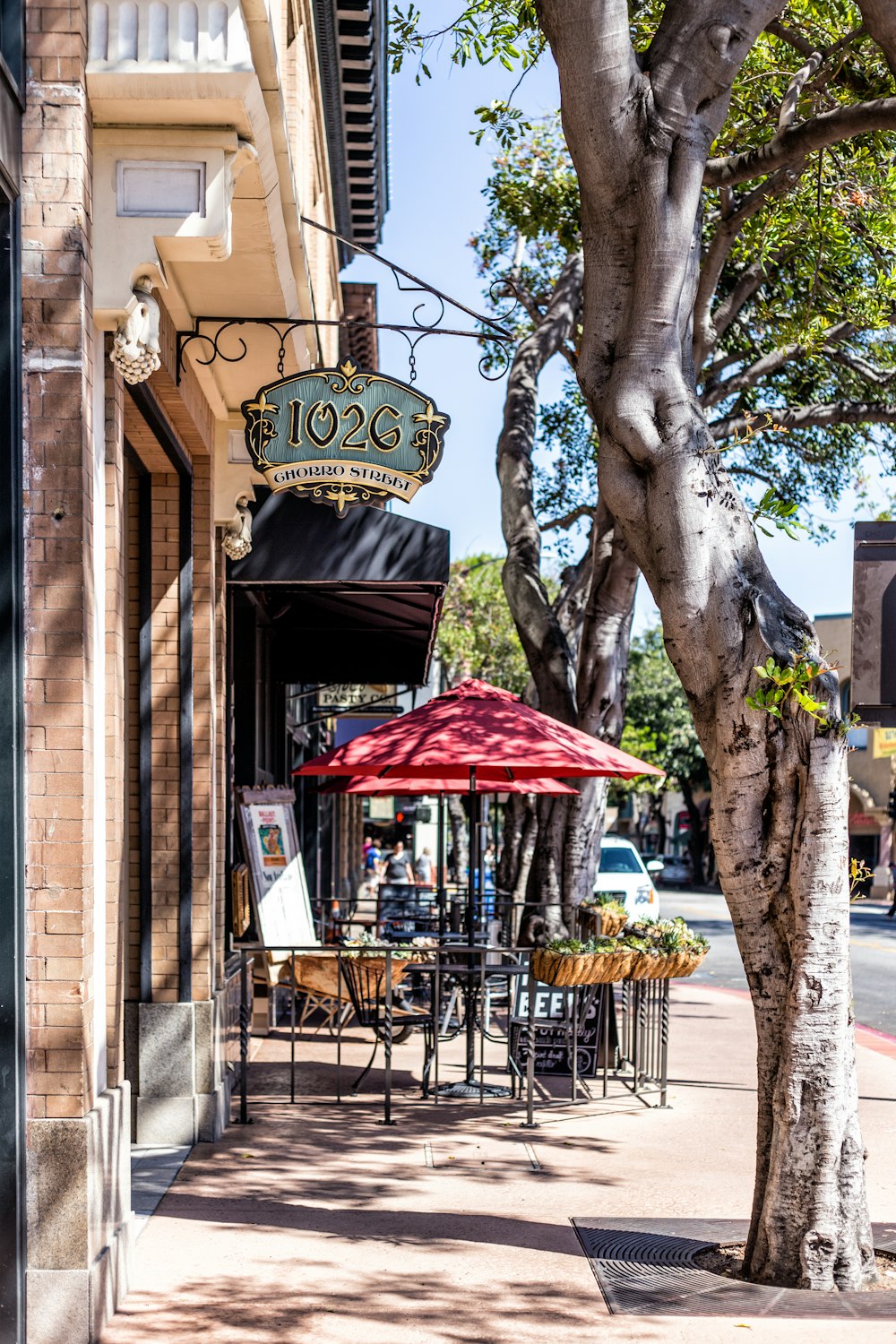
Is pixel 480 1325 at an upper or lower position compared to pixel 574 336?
lower

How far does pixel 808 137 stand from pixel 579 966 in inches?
207

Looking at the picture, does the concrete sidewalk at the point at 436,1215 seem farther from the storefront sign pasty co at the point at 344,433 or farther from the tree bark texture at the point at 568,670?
the storefront sign pasty co at the point at 344,433

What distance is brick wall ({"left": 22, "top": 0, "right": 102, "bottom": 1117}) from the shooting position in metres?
5.28

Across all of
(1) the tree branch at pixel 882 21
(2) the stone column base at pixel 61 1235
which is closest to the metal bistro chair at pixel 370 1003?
(2) the stone column base at pixel 61 1235

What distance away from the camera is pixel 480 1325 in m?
5.63

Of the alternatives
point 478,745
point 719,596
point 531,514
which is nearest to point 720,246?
point 531,514

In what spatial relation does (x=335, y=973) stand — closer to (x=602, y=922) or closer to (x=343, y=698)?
(x=602, y=922)

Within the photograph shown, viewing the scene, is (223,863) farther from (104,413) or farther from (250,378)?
(104,413)

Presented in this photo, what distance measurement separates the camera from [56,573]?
17.6 ft

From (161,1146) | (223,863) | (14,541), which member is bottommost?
(161,1146)

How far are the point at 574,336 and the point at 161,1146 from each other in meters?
12.8

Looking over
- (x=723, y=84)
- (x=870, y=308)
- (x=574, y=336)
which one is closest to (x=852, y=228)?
(x=870, y=308)

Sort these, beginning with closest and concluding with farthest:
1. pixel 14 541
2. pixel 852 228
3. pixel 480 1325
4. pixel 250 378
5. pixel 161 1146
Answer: pixel 14 541, pixel 480 1325, pixel 161 1146, pixel 250 378, pixel 852 228

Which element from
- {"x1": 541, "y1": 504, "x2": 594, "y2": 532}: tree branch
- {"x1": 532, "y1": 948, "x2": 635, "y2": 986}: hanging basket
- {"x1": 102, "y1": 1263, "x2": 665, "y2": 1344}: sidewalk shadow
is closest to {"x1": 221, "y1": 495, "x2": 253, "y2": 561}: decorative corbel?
{"x1": 532, "y1": 948, "x2": 635, "y2": 986}: hanging basket
